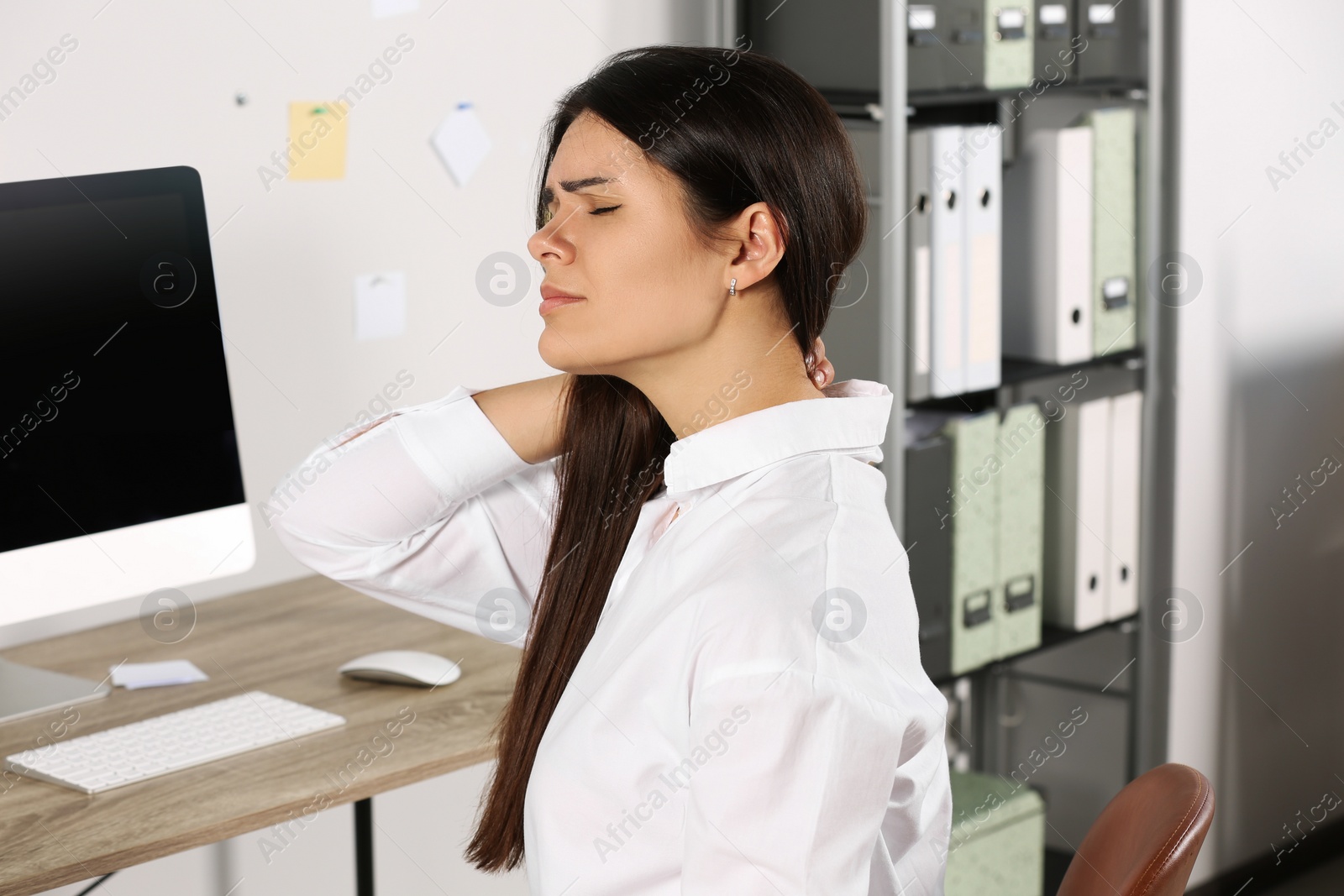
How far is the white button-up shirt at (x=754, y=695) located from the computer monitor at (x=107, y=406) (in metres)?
0.41

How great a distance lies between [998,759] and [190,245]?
80.4 inches

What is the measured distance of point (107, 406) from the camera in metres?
1.51

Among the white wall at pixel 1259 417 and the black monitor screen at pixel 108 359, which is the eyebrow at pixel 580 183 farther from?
the white wall at pixel 1259 417

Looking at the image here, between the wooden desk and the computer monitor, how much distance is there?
0.11 metres

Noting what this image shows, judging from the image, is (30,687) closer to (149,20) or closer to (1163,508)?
(149,20)

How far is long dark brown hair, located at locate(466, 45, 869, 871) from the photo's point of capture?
112 cm

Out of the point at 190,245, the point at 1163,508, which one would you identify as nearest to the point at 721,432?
the point at 190,245

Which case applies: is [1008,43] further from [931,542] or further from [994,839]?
[994,839]

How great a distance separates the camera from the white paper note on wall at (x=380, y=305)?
6.62 feet

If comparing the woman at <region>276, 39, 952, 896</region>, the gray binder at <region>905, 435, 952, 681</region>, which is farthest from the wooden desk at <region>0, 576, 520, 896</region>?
the gray binder at <region>905, 435, 952, 681</region>

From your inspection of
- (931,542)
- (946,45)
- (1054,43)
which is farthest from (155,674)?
(1054,43)

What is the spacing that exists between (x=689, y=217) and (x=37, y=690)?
93cm

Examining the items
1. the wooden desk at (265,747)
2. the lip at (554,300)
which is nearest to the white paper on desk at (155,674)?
the wooden desk at (265,747)

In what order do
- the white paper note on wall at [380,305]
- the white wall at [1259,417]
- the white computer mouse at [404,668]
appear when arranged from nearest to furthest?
1. the white computer mouse at [404,668]
2. the white paper note on wall at [380,305]
3. the white wall at [1259,417]
